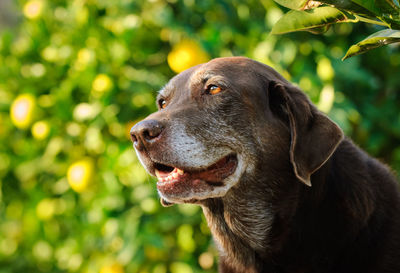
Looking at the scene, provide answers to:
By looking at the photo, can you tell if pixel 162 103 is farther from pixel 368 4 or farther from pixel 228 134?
pixel 368 4

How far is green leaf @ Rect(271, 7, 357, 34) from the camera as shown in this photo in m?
1.97

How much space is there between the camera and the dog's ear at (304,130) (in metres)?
2.48

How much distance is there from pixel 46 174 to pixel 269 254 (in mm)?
2582

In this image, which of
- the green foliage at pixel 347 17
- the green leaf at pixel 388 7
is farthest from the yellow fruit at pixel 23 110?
the green leaf at pixel 388 7

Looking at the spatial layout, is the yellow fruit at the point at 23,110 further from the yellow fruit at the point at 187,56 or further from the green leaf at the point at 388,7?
the green leaf at the point at 388,7

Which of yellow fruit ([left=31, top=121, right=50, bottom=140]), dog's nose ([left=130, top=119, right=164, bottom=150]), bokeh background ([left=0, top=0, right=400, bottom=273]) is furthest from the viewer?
yellow fruit ([left=31, top=121, right=50, bottom=140])

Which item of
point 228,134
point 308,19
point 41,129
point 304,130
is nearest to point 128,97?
point 41,129

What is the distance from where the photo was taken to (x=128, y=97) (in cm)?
403

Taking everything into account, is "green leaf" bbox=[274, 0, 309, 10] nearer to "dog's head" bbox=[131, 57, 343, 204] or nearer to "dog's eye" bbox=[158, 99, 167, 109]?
"dog's head" bbox=[131, 57, 343, 204]

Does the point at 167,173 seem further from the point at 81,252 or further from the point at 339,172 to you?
the point at 81,252

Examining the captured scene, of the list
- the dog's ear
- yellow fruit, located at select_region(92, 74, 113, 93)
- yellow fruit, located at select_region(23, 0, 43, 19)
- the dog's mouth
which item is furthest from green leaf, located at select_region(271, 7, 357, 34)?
yellow fruit, located at select_region(23, 0, 43, 19)

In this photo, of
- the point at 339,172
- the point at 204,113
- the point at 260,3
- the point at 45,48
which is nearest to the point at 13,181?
the point at 45,48

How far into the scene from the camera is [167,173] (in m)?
2.63

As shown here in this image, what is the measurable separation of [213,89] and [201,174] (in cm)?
40
